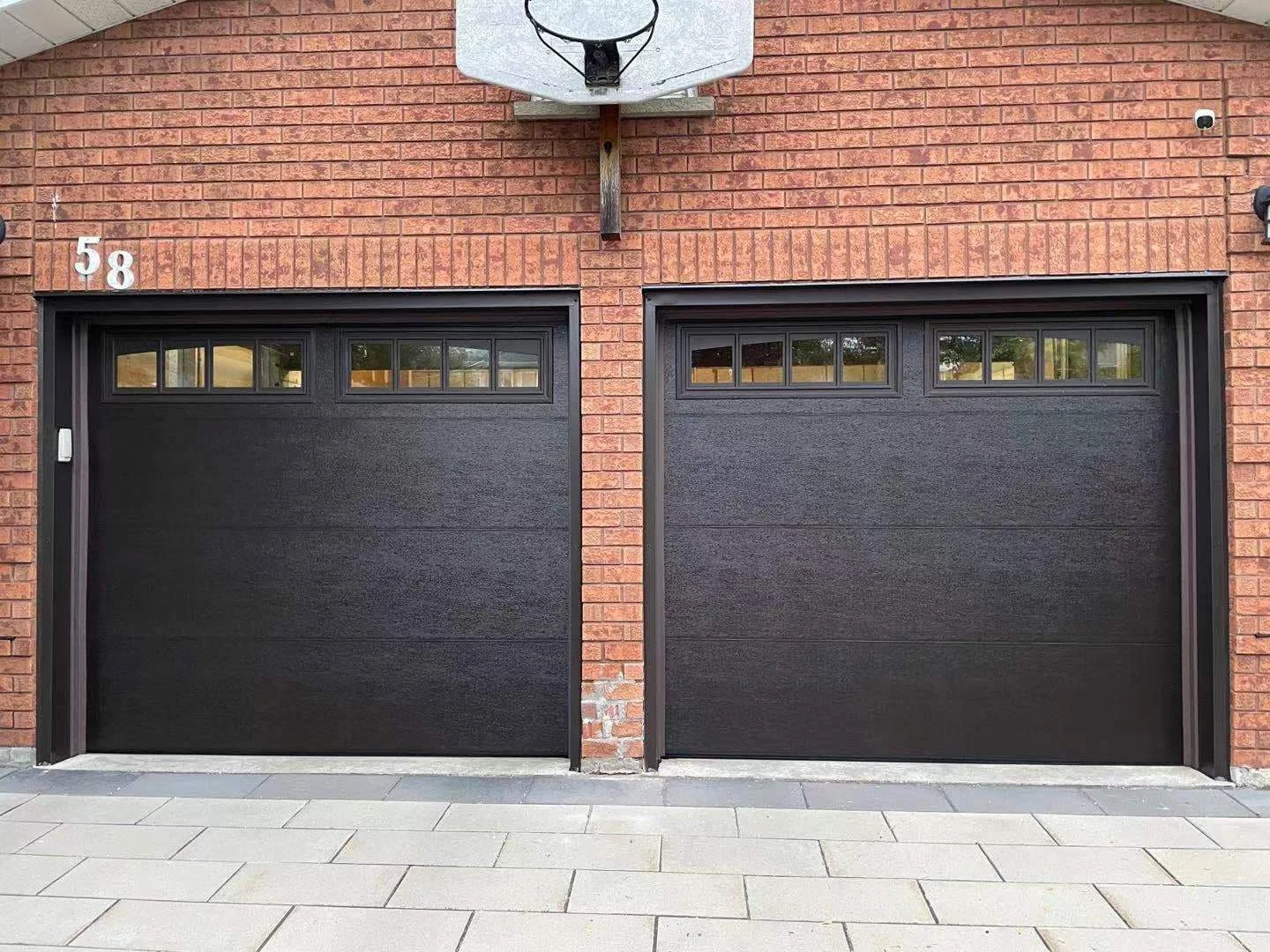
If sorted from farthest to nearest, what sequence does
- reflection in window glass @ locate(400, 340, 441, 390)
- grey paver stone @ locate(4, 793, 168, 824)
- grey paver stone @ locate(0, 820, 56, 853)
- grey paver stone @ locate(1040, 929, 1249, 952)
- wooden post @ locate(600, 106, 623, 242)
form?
reflection in window glass @ locate(400, 340, 441, 390), wooden post @ locate(600, 106, 623, 242), grey paver stone @ locate(4, 793, 168, 824), grey paver stone @ locate(0, 820, 56, 853), grey paver stone @ locate(1040, 929, 1249, 952)

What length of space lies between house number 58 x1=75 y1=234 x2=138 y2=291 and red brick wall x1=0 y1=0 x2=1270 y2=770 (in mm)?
88

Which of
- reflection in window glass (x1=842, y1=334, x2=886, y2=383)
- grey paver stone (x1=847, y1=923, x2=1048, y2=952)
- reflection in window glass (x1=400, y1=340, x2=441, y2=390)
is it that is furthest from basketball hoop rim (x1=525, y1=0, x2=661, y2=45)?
grey paver stone (x1=847, y1=923, x2=1048, y2=952)

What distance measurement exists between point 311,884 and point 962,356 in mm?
3887

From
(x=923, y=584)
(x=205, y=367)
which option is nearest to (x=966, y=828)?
(x=923, y=584)

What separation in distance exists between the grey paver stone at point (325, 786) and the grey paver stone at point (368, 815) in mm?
80

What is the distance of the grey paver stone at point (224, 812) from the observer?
3.63m

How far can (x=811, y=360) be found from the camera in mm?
4383

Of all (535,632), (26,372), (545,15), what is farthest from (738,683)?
(26,372)

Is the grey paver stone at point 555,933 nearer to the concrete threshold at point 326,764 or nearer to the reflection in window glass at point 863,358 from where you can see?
the concrete threshold at point 326,764

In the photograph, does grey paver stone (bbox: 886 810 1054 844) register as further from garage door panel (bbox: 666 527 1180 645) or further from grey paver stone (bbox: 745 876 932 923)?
garage door panel (bbox: 666 527 1180 645)

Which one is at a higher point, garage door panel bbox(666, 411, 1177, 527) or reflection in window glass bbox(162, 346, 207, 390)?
reflection in window glass bbox(162, 346, 207, 390)

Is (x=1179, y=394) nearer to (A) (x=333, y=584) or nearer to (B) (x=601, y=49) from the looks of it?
(B) (x=601, y=49)

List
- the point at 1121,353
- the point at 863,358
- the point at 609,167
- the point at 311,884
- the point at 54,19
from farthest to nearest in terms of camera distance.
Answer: the point at 863,358 → the point at 1121,353 → the point at 54,19 → the point at 609,167 → the point at 311,884

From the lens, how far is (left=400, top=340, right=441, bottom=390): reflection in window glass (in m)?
4.48
